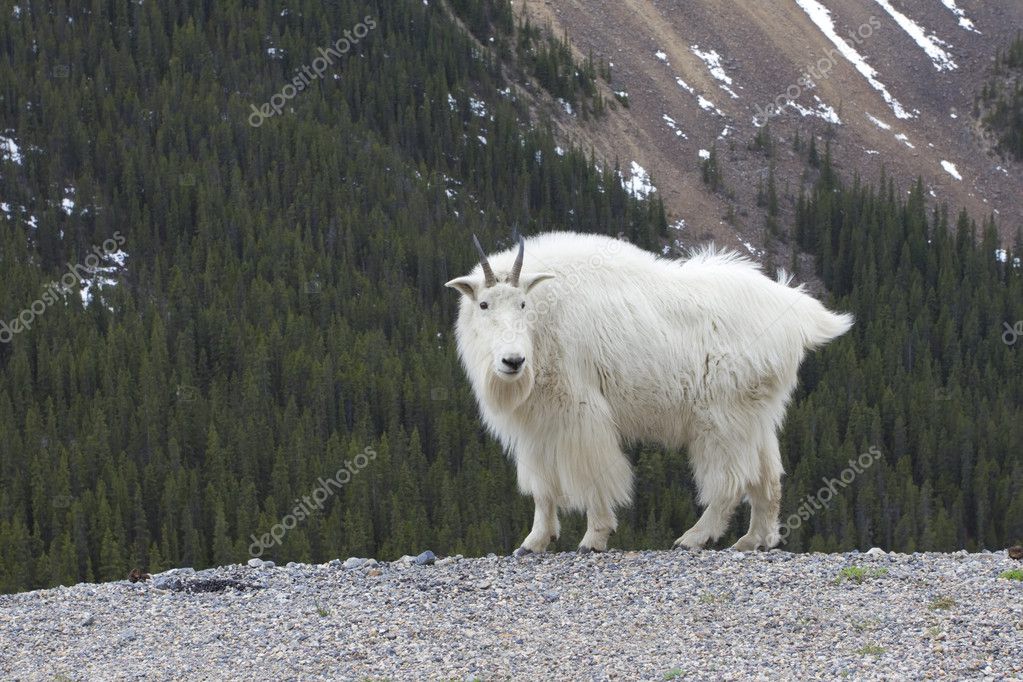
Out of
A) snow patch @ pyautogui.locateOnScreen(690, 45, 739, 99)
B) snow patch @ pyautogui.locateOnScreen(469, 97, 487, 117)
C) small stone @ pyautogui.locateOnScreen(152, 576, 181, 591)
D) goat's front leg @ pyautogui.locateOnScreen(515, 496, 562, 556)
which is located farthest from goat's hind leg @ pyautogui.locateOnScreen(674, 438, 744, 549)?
snow patch @ pyautogui.locateOnScreen(469, 97, 487, 117)

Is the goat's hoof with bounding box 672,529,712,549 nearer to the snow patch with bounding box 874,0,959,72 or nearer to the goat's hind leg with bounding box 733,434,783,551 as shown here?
the goat's hind leg with bounding box 733,434,783,551

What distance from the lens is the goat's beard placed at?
12023mm

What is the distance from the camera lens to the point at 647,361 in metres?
12.7

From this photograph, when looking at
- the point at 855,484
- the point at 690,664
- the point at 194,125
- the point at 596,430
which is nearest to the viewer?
the point at 690,664

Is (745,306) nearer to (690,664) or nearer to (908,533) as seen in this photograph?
(690,664)

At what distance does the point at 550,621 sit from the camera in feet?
34.1

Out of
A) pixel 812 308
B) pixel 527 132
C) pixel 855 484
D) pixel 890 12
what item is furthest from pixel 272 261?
pixel 812 308

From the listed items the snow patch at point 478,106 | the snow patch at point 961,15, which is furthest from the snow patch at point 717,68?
the snow patch at point 961,15

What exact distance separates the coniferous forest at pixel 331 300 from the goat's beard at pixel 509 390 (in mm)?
25151

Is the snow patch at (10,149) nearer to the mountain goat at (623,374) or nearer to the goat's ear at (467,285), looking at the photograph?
the mountain goat at (623,374)

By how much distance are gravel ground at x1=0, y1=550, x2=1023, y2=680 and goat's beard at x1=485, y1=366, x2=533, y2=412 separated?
1406 mm

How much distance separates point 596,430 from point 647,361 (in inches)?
34.0

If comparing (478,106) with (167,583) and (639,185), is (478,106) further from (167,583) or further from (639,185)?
(167,583)

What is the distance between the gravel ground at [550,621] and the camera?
9.34m
